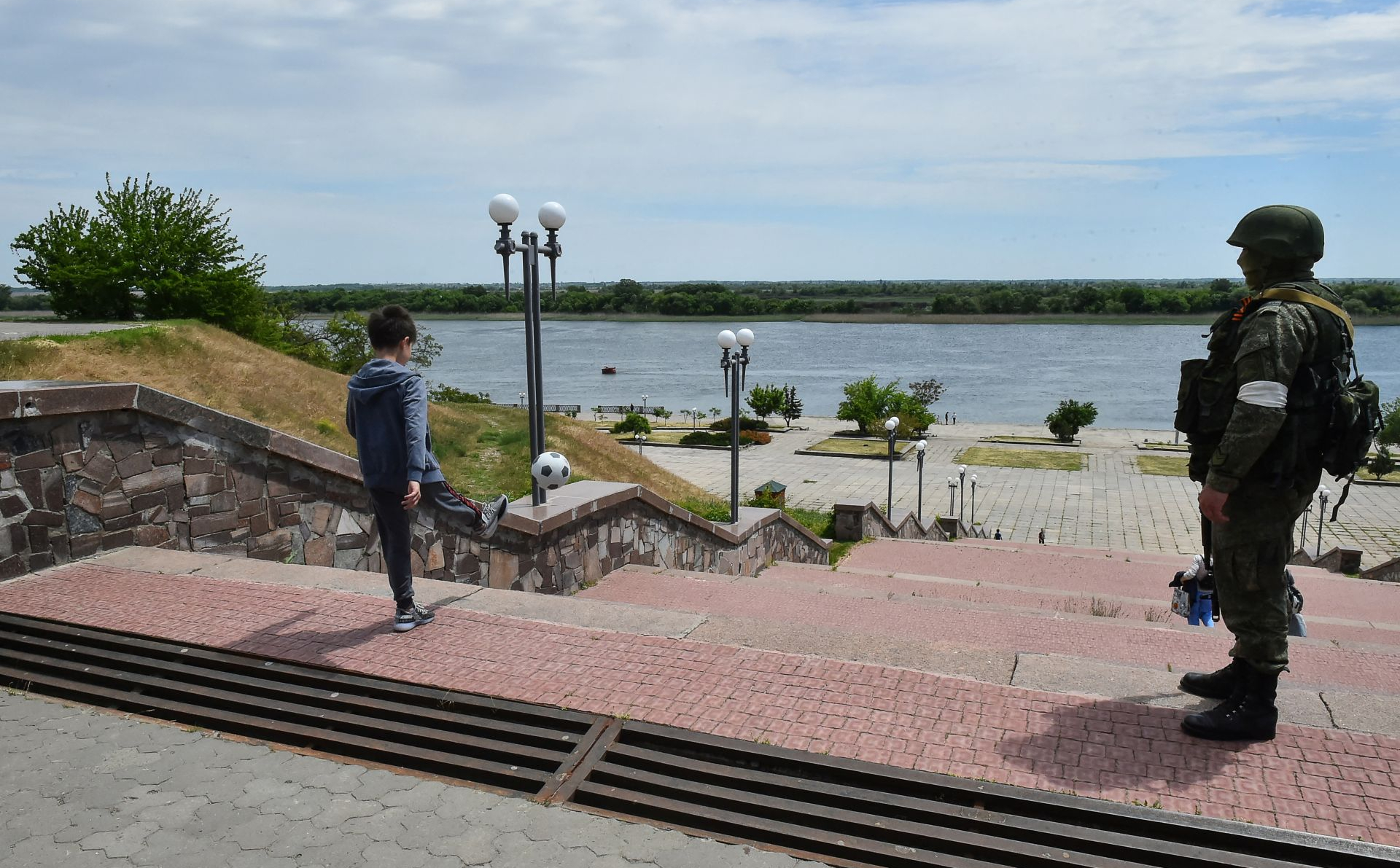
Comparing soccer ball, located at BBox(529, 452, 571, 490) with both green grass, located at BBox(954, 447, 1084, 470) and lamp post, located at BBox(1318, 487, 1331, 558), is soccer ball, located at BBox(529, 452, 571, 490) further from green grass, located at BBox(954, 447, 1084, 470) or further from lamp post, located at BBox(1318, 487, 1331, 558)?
green grass, located at BBox(954, 447, 1084, 470)

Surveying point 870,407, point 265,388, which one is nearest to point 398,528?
point 265,388

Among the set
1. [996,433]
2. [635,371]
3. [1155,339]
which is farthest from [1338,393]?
[1155,339]

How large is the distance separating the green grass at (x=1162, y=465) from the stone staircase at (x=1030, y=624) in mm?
27008

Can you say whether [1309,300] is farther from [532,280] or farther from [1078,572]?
[1078,572]

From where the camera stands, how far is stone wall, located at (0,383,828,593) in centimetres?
495

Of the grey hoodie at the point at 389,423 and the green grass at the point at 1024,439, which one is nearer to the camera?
the grey hoodie at the point at 389,423

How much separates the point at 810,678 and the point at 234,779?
2.04 metres

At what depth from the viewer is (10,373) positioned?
11.6 meters

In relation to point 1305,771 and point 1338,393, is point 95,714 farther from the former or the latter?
point 1338,393

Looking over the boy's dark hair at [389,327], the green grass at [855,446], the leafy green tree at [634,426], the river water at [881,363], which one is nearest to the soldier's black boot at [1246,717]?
the boy's dark hair at [389,327]

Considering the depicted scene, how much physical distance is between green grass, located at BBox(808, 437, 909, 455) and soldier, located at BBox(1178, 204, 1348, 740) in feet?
127

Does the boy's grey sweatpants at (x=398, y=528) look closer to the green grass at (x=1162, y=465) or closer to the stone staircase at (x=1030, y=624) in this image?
the stone staircase at (x=1030, y=624)

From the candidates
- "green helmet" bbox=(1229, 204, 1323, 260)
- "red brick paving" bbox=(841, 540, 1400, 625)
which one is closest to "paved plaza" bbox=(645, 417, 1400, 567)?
"red brick paving" bbox=(841, 540, 1400, 625)

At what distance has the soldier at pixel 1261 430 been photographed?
9.80ft
